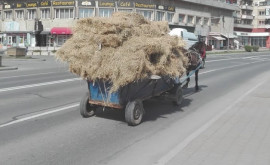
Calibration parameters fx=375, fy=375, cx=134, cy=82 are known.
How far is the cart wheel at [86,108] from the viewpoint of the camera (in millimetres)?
8305

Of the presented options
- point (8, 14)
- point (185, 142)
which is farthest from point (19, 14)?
point (185, 142)

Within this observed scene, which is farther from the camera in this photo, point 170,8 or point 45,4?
point 170,8

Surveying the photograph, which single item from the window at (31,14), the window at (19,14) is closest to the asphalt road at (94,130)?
the window at (31,14)

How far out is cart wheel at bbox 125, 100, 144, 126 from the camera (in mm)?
7566

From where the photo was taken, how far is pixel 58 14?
6184 cm

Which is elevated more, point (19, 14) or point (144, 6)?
point (144, 6)

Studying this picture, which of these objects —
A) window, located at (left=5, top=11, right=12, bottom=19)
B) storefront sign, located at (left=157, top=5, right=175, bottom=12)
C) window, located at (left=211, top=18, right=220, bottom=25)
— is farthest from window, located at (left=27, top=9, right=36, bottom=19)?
window, located at (left=211, top=18, right=220, bottom=25)

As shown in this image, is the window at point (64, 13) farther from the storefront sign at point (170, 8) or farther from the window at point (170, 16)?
the window at point (170, 16)

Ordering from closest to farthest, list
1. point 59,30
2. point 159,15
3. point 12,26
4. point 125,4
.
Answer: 1. point 59,30
2. point 125,4
3. point 12,26
4. point 159,15

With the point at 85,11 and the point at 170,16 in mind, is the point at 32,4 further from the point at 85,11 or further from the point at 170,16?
the point at 170,16

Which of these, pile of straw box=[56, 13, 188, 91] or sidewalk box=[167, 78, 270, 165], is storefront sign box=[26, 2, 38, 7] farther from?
sidewalk box=[167, 78, 270, 165]

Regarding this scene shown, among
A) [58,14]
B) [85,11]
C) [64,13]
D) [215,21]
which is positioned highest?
[215,21]

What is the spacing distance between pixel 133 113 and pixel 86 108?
1.29m

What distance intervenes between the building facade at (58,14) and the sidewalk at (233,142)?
151 ft
